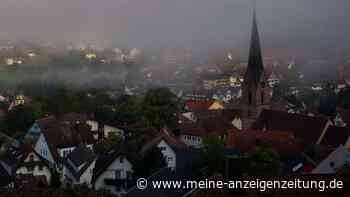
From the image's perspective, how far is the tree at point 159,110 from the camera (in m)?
39.2

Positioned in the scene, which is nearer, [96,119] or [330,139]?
[330,139]

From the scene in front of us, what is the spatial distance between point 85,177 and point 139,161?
3639 millimetres

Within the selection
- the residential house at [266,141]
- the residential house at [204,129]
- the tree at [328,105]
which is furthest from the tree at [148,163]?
the tree at [328,105]

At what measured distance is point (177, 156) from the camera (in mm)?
27609

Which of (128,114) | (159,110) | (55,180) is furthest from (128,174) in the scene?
(128,114)

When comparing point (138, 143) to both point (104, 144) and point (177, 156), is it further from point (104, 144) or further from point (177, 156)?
point (104, 144)

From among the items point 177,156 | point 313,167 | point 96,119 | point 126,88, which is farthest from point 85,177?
point 126,88

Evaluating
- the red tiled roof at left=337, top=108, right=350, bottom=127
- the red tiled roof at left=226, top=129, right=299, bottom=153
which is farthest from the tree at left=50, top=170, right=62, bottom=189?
the red tiled roof at left=337, top=108, right=350, bottom=127

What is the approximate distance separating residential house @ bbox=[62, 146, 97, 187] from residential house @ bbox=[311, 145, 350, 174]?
10.5 m

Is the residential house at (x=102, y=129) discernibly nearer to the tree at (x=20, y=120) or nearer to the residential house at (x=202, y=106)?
the tree at (x=20, y=120)

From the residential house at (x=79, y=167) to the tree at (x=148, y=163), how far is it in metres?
2.73

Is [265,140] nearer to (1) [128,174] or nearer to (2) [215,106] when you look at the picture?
(1) [128,174]

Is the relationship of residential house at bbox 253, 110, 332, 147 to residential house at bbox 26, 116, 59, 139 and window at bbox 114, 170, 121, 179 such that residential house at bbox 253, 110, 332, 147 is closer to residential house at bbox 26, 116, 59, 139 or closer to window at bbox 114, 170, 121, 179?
window at bbox 114, 170, 121, 179

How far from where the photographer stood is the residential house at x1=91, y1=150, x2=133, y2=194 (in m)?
25.7
